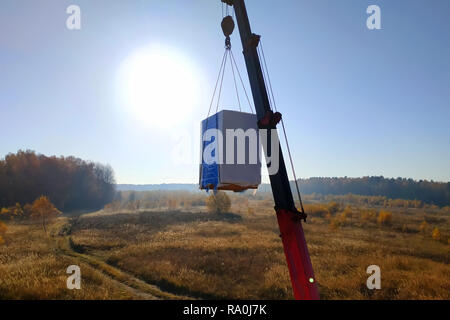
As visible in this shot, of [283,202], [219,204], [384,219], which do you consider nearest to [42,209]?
[219,204]

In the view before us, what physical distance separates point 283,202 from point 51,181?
243ft

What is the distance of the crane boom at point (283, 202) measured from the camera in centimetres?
504

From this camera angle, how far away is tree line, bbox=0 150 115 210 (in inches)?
2304

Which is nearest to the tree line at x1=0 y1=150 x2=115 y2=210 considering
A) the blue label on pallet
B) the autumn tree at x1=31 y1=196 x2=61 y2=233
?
the autumn tree at x1=31 y1=196 x2=61 y2=233

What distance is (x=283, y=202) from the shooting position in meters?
5.42

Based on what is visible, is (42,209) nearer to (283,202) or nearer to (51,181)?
(51,181)

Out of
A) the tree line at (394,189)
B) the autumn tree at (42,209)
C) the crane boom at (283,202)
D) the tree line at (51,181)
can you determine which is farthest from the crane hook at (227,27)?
the tree line at (394,189)

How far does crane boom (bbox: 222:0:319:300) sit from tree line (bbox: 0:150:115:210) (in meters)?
67.9

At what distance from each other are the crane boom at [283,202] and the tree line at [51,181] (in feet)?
223

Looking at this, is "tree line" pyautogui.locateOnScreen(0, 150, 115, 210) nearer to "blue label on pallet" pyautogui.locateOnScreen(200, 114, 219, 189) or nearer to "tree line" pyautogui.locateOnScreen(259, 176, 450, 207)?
"blue label on pallet" pyautogui.locateOnScreen(200, 114, 219, 189)

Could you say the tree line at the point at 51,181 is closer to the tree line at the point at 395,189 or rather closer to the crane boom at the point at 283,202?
the crane boom at the point at 283,202
